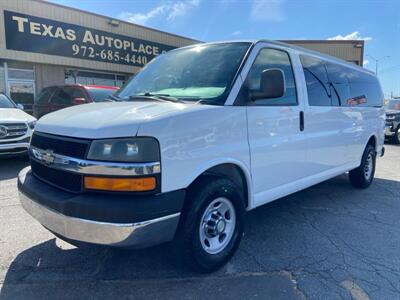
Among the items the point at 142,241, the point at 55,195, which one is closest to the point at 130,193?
the point at 142,241

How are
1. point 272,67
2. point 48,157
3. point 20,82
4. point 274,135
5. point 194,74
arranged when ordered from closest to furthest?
1. point 48,157
2. point 194,74
3. point 274,135
4. point 272,67
5. point 20,82

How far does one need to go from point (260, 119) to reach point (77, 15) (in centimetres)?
1487

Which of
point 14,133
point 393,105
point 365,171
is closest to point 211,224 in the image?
point 365,171

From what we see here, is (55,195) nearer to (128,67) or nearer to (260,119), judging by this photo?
(260,119)

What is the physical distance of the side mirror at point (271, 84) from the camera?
3.16 metres

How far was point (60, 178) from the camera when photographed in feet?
9.07

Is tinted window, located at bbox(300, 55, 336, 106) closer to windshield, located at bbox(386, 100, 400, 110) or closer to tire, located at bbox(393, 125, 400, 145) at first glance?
tire, located at bbox(393, 125, 400, 145)

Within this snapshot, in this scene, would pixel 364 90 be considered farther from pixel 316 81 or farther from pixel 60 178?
pixel 60 178

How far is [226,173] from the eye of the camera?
3.27 m

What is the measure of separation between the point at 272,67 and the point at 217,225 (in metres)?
1.77

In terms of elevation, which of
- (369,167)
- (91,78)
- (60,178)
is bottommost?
(369,167)

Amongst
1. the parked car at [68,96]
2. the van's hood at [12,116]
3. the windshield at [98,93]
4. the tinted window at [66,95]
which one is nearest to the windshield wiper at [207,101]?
the van's hood at [12,116]

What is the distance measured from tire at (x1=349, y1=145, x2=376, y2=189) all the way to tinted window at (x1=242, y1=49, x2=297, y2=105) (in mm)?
2804

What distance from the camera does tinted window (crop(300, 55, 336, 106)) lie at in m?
4.32
